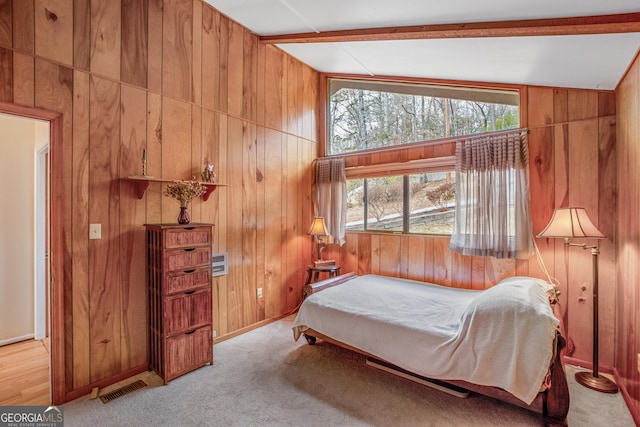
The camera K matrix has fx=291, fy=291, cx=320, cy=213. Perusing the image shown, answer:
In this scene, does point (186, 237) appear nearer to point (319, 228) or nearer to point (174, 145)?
point (174, 145)

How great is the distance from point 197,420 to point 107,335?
1065mm

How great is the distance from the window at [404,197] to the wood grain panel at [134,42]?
2594mm

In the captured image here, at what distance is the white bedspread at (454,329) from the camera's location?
1741 millimetres

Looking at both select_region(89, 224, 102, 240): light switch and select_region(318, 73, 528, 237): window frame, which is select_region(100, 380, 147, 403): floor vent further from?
select_region(318, 73, 528, 237): window frame

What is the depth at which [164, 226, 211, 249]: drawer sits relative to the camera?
2369 mm

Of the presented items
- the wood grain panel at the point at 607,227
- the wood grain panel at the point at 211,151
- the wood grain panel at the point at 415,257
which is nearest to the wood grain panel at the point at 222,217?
the wood grain panel at the point at 211,151

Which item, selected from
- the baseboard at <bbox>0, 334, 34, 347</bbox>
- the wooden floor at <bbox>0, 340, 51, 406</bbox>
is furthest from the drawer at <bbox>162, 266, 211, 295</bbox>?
the baseboard at <bbox>0, 334, 34, 347</bbox>

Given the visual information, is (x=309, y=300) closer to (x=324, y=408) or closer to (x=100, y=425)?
(x=324, y=408)

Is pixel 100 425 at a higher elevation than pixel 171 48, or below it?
below

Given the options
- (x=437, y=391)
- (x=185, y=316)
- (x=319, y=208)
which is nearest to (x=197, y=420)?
(x=185, y=316)

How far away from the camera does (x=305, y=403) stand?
2.07 m

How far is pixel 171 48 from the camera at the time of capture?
2719mm

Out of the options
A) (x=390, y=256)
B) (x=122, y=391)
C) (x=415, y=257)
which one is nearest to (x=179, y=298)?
(x=122, y=391)

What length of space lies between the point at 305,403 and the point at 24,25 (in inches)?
126
